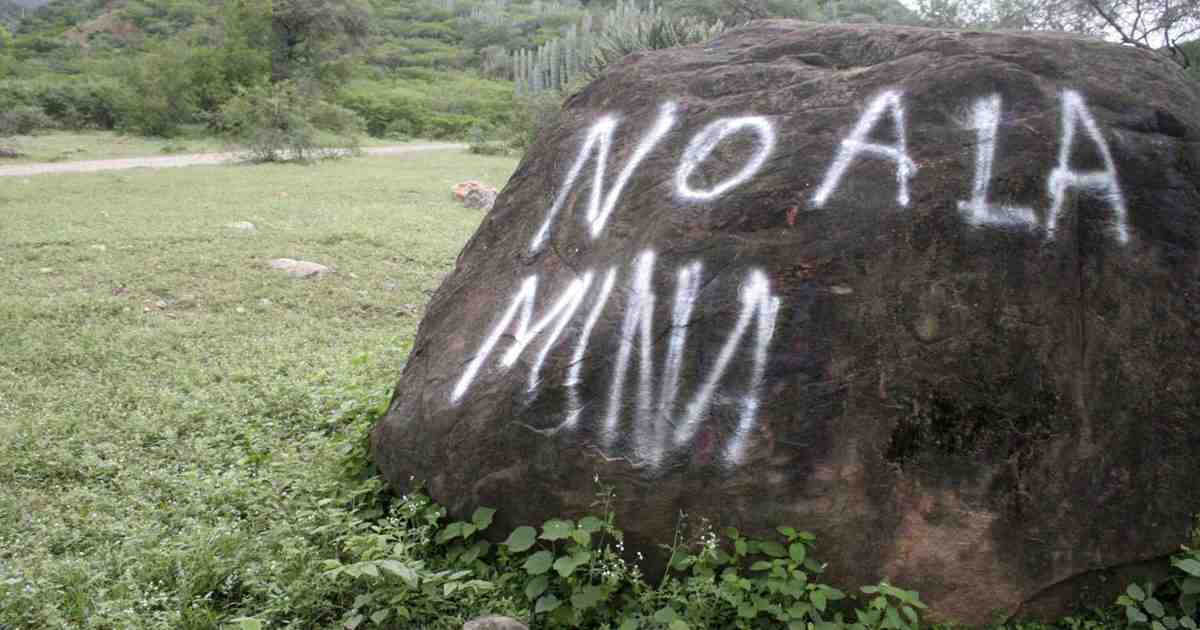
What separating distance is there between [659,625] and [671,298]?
1.07 metres

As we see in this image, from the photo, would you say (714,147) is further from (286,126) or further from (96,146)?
(96,146)

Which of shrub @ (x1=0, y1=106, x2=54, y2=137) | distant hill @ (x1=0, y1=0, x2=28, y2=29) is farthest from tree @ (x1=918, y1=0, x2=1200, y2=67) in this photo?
distant hill @ (x1=0, y1=0, x2=28, y2=29)

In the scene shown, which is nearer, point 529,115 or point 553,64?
point 529,115

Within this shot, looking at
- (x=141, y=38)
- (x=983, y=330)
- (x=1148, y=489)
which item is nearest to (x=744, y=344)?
(x=983, y=330)

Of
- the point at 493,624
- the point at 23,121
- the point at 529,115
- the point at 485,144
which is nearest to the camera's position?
the point at 493,624

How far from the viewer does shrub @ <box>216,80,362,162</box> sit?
16.7 m

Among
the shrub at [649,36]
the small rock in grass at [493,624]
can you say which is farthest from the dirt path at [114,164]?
the small rock in grass at [493,624]

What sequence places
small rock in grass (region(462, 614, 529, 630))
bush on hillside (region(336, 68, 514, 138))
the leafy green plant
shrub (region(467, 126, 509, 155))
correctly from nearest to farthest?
small rock in grass (region(462, 614, 529, 630)), the leafy green plant, shrub (region(467, 126, 509, 155)), bush on hillside (region(336, 68, 514, 138))

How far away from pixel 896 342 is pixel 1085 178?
89cm

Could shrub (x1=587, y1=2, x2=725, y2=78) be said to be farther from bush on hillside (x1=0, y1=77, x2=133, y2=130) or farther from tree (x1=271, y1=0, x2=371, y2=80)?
tree (x1=271, y1=0, x2=371, y2=80)

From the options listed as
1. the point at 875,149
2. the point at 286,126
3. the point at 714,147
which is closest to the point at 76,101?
the point at 286,126

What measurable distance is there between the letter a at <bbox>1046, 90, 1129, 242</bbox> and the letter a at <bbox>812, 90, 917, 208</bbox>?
47 centimetres

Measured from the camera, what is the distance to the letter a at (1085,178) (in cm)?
301

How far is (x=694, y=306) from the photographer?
10.1 feet
